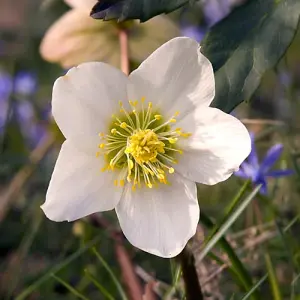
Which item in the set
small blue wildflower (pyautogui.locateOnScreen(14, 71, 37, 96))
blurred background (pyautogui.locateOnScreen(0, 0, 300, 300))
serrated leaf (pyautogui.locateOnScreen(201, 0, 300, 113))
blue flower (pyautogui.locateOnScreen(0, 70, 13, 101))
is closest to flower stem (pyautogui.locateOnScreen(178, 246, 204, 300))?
blurred background (pyautogui.locateOnScreen(0, 0, 300, 300))

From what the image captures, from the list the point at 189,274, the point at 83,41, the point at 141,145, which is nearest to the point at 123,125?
the point at 141,145

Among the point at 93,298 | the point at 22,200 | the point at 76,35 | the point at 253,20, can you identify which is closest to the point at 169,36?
the point at 76,35

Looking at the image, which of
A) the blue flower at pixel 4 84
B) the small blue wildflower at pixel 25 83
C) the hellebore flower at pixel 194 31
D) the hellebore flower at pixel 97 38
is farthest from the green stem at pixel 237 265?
the blue flower at pixel 4 84

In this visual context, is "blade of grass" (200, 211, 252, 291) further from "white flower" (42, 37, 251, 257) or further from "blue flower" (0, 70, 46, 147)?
"blue flower" (0, 70, 46, 147)

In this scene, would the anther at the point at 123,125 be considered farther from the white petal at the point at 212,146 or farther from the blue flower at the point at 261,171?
the blue flower at the point at 261,171

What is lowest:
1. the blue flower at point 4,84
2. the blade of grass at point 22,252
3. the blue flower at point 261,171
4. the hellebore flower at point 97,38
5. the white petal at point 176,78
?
the blue flower at point 4,84

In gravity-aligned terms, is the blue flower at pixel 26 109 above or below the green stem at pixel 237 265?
below
